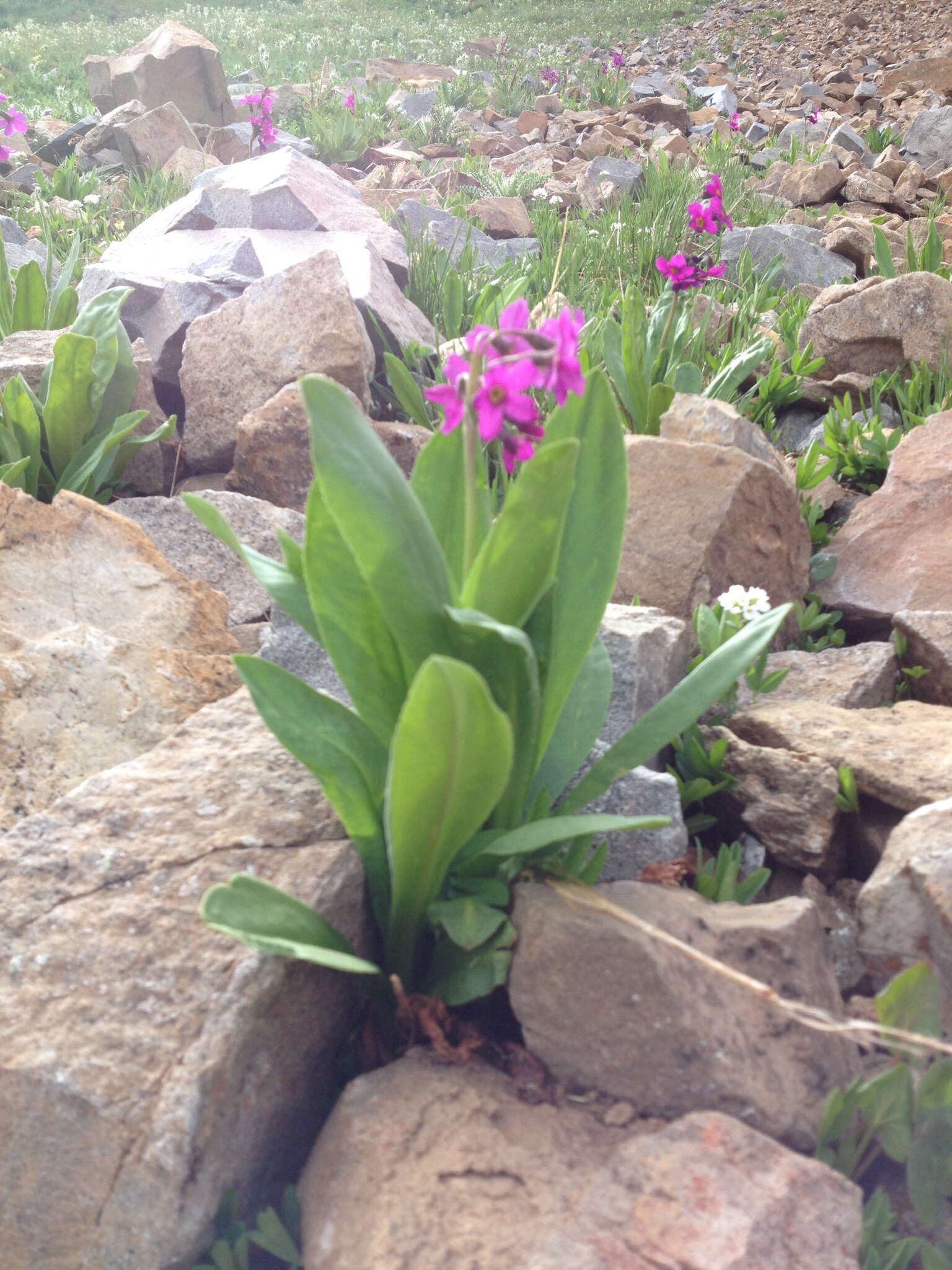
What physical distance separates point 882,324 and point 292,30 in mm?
14571

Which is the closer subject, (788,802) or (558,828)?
(558,828)

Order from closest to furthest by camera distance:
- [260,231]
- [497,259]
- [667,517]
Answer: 1. [667,517]
2. [260,231]
3. [497,259]

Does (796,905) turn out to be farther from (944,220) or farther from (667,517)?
(944,220)

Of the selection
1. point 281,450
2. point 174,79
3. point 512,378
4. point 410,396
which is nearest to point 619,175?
point 174,79

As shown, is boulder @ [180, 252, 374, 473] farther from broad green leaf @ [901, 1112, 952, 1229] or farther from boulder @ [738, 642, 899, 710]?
broad green leaf @ [901, 1112, 952, 1229]

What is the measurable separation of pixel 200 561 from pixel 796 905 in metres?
1.48

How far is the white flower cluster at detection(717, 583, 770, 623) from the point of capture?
1.87 m

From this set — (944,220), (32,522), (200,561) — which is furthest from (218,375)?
(944,220)

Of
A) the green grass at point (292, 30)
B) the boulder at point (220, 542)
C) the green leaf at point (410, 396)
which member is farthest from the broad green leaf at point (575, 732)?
the green grass at point (292, 30)

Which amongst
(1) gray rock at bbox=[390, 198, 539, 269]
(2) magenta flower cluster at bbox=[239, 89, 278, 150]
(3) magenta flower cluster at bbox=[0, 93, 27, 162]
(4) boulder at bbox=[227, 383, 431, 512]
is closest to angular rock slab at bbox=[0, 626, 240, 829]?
(4) boulder at bbox=[227, 383, 431, 512]

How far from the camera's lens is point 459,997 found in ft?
3.68

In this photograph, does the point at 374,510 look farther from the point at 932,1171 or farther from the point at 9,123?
the point at 9,123

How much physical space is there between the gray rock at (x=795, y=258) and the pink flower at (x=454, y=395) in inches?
158

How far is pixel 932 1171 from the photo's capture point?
1.01 m
